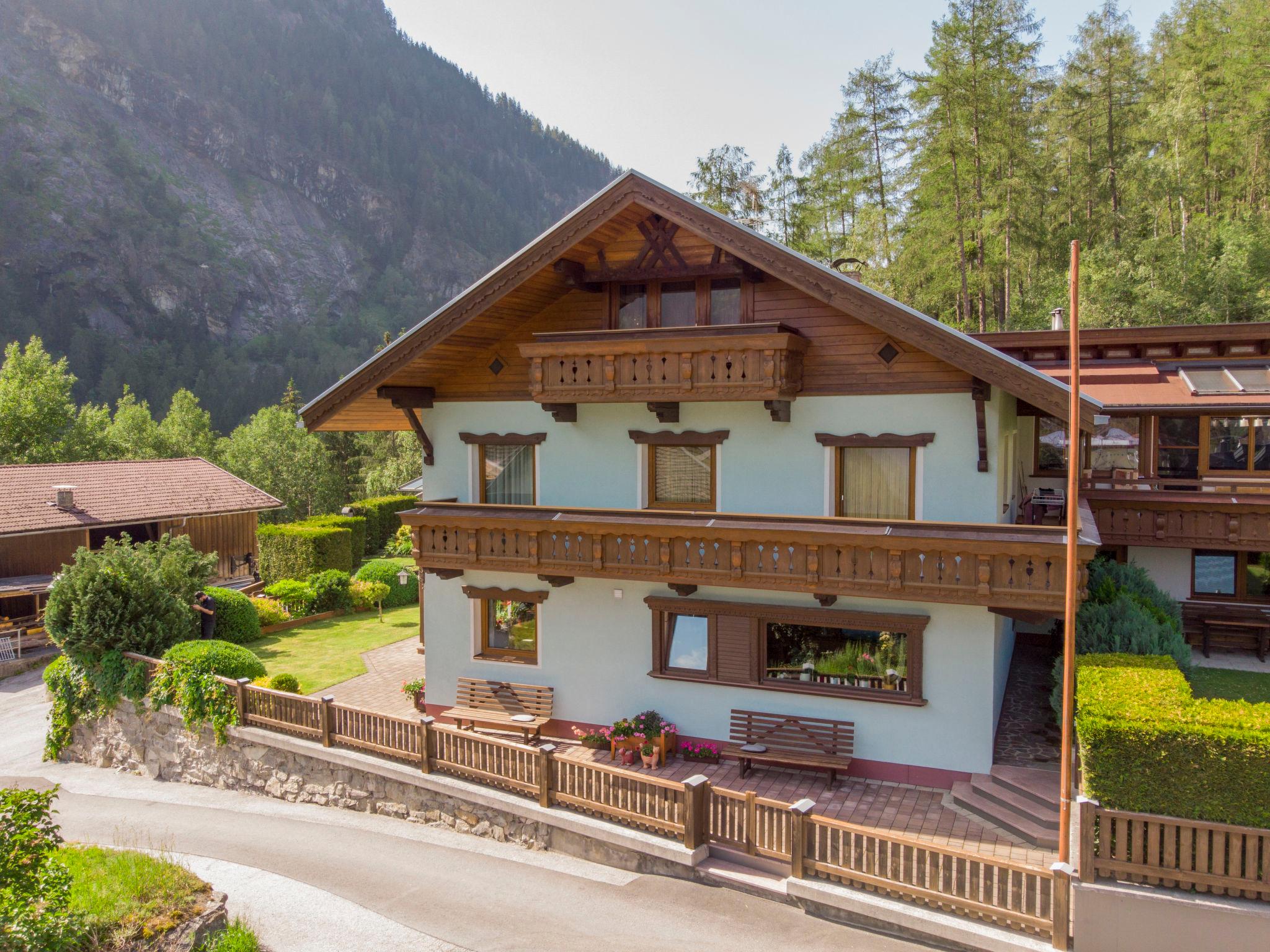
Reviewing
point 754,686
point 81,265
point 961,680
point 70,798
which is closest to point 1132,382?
point 961,680

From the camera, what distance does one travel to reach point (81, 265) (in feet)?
340

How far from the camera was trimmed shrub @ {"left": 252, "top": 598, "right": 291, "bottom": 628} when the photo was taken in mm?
27312

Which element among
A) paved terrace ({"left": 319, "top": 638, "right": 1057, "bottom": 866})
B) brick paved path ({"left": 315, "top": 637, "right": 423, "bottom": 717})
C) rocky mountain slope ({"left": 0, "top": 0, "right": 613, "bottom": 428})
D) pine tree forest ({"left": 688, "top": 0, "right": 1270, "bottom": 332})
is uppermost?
rocky mountain slope ({"left": 0, "top": 0, "right": 613, "bottom": 428})

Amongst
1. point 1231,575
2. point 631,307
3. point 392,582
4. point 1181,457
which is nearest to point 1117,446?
point 1181,457

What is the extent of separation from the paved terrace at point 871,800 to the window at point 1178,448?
10822mm

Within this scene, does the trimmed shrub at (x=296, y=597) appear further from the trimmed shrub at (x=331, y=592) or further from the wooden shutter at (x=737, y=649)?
the wooden shutter at (x=737, y=649)

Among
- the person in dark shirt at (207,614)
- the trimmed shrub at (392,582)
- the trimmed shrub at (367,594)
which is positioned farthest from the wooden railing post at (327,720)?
the trimmed shrub at (392,582)

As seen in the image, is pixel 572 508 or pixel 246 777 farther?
pixel 246 777

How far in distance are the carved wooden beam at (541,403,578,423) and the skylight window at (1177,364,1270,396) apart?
1355cm

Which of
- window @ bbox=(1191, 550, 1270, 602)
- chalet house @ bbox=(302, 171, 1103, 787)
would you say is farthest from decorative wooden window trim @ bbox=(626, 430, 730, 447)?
window @ bbox=(1191, 550, 1270, 602)

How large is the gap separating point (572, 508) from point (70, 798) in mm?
12289

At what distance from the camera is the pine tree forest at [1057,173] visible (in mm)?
37156

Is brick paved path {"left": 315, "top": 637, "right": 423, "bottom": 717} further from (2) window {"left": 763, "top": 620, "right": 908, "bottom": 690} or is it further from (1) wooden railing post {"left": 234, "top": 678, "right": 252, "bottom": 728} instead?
(2) window {"left": 763, "top": 620, "right": 908, "bottom": 690}

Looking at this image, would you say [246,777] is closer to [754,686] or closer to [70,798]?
[70,798]
